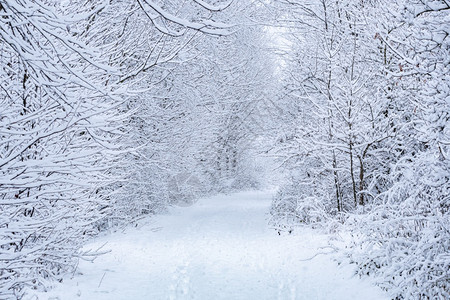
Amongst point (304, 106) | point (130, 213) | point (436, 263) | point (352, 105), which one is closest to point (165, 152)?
point (130, 213)

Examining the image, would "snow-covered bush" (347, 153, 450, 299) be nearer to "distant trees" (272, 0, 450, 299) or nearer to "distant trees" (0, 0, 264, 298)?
"distant trees" (272, 0, 450, 299)

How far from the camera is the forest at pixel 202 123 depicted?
317cm

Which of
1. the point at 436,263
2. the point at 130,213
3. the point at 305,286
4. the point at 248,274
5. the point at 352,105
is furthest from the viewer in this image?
the point at 130,213

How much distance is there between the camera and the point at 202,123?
17.1m

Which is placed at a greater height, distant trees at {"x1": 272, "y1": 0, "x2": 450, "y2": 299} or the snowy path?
distant trees at {"x1": 272, "y1": 0, "x2": 450, "y2": 299}

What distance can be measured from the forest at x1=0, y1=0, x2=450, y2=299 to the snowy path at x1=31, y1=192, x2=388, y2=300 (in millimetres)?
484

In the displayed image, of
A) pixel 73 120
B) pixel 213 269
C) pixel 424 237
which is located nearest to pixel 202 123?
pixel 213 269

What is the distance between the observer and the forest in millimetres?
3174

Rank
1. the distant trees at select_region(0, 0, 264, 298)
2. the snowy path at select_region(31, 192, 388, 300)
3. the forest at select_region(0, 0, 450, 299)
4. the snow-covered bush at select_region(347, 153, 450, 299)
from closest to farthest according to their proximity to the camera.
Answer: the distant trees at select_region(0, 0, 264, 298)
the forest at select_region(0, 0, 450, 299)
the snow-covered bush at select_region(347, 153, 450, 299)
the snowy path at select_region(31, 192, 388, 300)

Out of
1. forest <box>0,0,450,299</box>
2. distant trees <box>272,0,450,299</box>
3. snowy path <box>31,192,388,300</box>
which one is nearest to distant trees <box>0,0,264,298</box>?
forest <box>0,0,450,299</box>

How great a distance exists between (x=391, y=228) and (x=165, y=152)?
33.0 ft

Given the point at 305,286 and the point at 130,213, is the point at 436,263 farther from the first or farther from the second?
the point at 130,213

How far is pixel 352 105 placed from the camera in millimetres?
9234

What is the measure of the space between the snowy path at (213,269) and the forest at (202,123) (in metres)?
0.48
